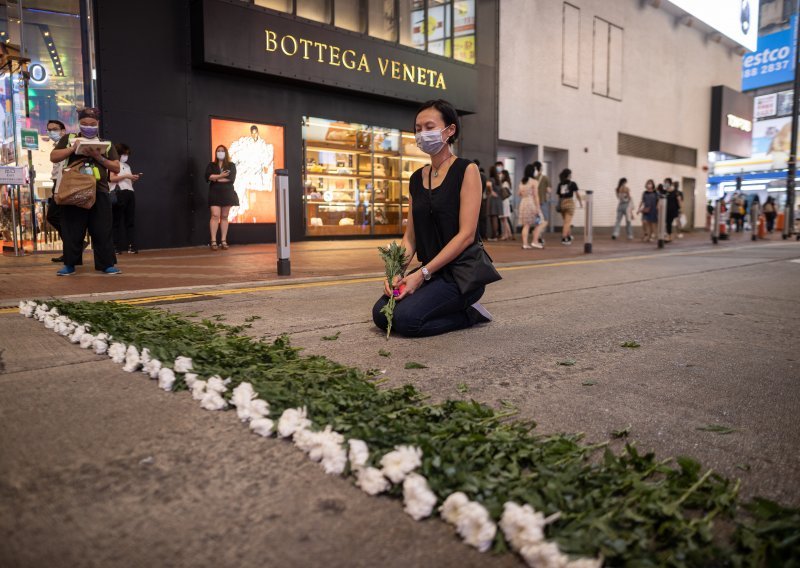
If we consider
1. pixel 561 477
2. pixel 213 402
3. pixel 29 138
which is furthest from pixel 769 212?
pixel 213 402

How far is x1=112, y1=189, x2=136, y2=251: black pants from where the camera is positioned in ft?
32.6

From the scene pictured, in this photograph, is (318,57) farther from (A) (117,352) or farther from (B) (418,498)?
(B) (418,498)

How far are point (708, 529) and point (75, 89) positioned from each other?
12106mm

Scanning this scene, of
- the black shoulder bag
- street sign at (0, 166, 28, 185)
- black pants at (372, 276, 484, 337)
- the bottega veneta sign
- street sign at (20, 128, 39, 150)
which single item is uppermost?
the bottega veneta sign

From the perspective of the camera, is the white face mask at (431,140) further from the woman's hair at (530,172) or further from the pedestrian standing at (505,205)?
the pedestrian standing at (505,205)

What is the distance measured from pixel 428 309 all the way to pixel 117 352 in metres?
1.75

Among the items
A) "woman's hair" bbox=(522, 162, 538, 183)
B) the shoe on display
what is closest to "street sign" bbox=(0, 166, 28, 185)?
the shoe on display

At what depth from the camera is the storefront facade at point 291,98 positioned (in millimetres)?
11234

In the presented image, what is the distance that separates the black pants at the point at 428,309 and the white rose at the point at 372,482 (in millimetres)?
2027

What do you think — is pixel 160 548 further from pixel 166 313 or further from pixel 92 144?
pixel 92 144

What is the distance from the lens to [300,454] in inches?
73.3

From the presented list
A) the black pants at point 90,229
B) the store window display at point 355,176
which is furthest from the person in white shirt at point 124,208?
the store window display at point 355,176

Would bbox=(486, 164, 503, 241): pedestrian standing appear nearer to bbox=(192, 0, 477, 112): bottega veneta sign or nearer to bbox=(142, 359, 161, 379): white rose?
bbox=(192, 0, 477, 112): bottega veneta sign

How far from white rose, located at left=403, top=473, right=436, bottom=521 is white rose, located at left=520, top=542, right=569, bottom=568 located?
27cm
